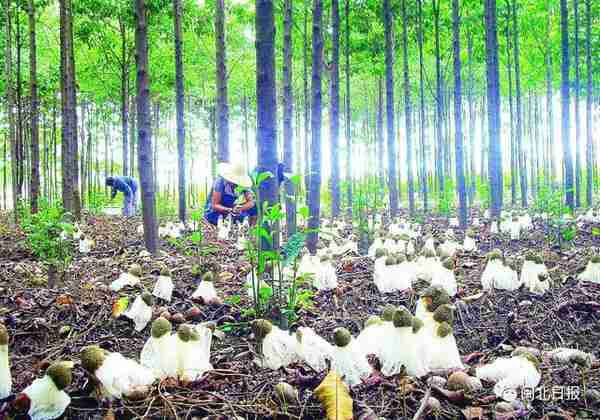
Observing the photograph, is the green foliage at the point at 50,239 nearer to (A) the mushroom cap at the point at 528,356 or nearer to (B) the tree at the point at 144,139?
(B) the tree at the point at 144,139

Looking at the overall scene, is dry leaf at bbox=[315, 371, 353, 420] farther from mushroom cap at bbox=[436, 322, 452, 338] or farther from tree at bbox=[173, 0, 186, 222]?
tree at bbox=[173, 0, 186, 222]

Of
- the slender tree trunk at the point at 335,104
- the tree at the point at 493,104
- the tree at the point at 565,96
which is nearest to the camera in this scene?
the slender tree trunk at the point at 335,104

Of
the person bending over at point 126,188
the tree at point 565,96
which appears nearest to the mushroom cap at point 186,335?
the tree at point 565,96

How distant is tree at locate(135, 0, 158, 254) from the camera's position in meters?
5.25

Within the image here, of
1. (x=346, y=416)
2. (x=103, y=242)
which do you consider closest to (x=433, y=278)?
(x=346, y=416)

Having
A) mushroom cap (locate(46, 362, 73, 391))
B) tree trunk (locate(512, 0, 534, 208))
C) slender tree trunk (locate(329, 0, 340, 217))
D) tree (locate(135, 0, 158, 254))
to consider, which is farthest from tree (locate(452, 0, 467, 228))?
mushroom cap (locate(46, 362, 73, 391))

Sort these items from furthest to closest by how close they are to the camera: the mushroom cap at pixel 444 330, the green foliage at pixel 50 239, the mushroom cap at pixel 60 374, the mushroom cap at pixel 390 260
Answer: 1. the green foliage at pixel 50 239
2. the mushroom cap at pixel 390 260
3. the mushroom cap at pixel 444 330
4. the mushroom cap at pixel 60 374

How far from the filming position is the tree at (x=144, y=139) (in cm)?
525

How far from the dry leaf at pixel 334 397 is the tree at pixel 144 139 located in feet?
13.0

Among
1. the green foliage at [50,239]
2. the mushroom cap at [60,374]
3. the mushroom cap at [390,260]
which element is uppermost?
the green foliage at [50,239]

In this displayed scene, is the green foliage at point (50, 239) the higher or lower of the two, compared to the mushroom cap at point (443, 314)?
higher

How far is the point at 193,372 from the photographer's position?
1.94m

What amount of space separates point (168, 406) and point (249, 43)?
17189 mm

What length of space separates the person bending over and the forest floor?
792cm
